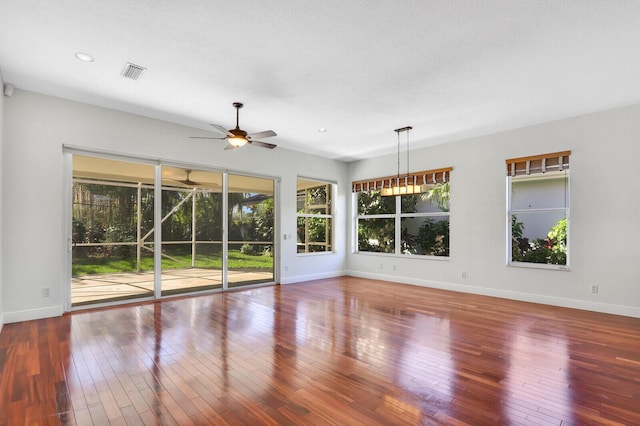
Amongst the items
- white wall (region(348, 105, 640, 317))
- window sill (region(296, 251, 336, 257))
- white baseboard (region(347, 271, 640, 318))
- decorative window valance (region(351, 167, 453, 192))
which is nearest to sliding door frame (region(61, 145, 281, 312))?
window sill (region(296, 251, 336, 257))

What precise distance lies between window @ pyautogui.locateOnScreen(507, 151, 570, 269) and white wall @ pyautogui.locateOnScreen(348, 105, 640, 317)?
0.13 m

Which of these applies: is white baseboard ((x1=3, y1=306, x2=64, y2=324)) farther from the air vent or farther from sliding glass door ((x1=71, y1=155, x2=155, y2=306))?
the air vent

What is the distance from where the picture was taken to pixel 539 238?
18.0 ft

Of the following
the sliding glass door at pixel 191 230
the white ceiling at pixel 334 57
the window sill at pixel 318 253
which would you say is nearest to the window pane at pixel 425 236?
the window sill at pixel 318 253

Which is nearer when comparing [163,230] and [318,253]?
[163,230]

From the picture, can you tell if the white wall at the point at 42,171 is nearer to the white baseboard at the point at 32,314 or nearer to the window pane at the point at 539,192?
the white baseboard at the point at 32,314

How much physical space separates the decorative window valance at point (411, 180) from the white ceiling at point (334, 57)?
1.50 metres

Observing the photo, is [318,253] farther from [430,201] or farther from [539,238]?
[539,238]

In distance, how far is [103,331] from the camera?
377 centimetres

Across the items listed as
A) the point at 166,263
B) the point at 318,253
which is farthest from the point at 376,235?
the point at 166,263

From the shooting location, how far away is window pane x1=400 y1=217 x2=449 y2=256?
6.67m

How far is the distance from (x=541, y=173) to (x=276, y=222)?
4.87 m

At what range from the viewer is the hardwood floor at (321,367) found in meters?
2.15

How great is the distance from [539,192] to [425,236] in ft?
7.29
